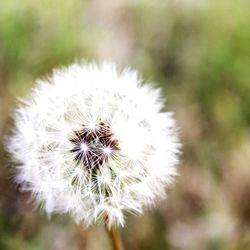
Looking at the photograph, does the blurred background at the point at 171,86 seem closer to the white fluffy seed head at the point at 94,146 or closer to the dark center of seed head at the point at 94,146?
the white fluffy seed head at the point at 94,146

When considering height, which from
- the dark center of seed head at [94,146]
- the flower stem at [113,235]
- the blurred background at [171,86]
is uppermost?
the blurred background at [171,86]

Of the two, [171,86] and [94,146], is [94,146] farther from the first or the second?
[171,86]

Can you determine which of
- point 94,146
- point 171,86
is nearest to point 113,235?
point 94,146

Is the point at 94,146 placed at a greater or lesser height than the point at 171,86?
lesser

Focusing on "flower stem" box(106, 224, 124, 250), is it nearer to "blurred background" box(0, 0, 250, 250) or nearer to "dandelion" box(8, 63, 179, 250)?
"dandelion" box(8, 63, 179, 250)

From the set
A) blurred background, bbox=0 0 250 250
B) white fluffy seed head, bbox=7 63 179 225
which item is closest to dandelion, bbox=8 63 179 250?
white fluffy seed head, bbox=7 63 179 225

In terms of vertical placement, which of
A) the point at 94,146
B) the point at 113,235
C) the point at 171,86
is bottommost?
the point at 113,235

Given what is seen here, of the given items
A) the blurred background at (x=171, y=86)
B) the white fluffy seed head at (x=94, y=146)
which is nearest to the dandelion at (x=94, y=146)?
the white fluffy seed head at (x=94, y=146)
